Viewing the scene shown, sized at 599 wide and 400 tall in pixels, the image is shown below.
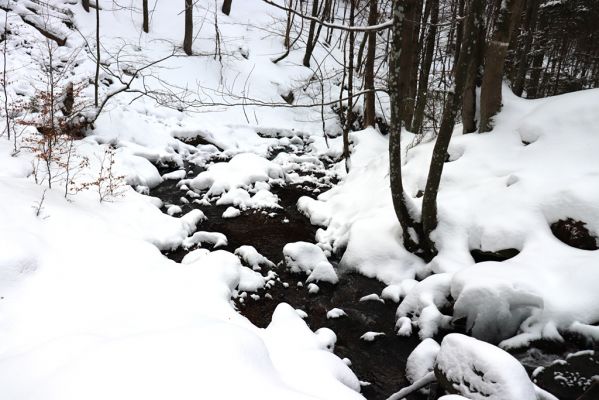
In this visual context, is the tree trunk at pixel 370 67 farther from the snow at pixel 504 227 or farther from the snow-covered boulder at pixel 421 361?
the snow-covered boulder at pixel 421 361

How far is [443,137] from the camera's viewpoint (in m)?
5.18

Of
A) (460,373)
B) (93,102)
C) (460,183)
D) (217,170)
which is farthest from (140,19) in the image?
(460,373)

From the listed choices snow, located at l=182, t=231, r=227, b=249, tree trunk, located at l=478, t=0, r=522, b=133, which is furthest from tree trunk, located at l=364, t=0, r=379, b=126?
snow, located at l=182, t=231, r=227, b=249

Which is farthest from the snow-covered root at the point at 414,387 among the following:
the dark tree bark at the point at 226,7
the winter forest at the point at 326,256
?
the dark tree bark at the point at 226,7

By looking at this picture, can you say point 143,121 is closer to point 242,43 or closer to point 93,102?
point 93,102

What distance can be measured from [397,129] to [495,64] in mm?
3242

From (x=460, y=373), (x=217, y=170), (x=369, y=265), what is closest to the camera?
(x=460, y=373)

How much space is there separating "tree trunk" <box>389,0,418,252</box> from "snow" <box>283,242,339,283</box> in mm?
1330

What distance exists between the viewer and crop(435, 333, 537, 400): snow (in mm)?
2086

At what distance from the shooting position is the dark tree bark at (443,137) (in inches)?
183

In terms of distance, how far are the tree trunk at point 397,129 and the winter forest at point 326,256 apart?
26 mm

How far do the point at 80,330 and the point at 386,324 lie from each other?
3635mm

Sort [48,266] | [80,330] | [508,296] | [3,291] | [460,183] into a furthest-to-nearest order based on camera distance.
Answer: [460,183], [508,296], [48,266], [3,291], [80,330]

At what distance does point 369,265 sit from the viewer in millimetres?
6395
